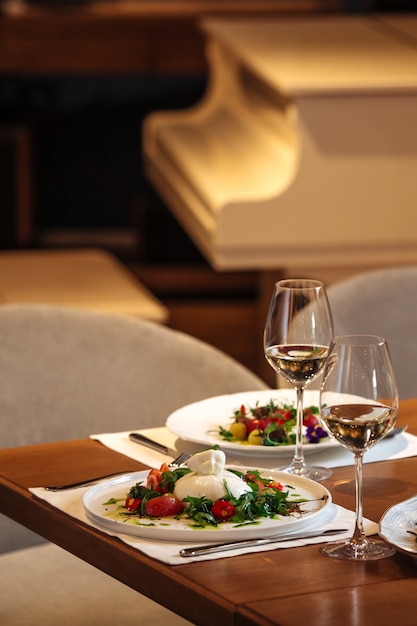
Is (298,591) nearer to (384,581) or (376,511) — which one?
(384,581)

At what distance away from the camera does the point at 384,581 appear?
1.07 meters

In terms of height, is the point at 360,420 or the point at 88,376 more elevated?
the point at 360,420

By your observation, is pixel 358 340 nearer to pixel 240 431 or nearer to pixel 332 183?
pixel 240 431

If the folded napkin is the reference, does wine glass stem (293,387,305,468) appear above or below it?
above

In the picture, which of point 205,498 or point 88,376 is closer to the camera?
point 205,498

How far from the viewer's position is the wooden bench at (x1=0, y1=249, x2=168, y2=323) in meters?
3.71

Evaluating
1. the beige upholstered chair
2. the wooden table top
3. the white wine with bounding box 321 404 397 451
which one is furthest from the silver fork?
the wooden table top

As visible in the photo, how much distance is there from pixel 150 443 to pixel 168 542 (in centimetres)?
34

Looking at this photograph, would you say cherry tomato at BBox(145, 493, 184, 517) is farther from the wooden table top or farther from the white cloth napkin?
the wooden table top

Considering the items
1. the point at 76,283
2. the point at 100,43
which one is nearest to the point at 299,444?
the point at 76,283

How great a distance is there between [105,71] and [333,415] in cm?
397

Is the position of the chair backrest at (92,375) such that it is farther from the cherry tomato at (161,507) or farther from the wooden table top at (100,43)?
the wooden table top at (100,43)

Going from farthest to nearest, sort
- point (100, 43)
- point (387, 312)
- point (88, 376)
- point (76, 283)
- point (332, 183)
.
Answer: point (100, 43), point (76, 283), point (332, 183), point (387, 312), point (88, 376)

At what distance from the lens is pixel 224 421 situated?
1511mm
